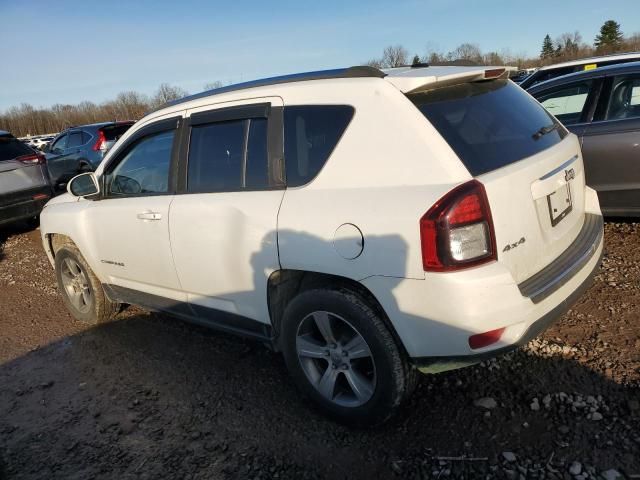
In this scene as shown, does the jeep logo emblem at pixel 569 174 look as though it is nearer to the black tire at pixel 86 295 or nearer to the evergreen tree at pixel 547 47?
the black tire at pixel 86 295

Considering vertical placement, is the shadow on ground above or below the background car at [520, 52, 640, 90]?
below

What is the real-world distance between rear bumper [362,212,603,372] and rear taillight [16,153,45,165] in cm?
783

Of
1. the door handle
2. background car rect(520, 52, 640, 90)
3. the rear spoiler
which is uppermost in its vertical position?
background car rect(520, 52, 640, 90)

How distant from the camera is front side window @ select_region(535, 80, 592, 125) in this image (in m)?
5.20

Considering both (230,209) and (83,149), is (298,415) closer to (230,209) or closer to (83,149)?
(230,209)

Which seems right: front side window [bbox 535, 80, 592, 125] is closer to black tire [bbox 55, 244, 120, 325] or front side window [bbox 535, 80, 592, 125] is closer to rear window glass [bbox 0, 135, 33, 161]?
black tire [bbox 55, 244, 120, 325]

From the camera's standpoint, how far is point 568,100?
5.38 m

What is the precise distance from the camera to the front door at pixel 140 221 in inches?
143

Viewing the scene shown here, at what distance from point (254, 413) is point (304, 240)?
117 cm

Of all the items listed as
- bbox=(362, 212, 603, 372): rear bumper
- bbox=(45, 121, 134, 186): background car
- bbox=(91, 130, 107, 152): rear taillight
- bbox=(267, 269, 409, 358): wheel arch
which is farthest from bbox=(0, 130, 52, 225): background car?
bbox=(362, 212, 603, 372): rear bumper

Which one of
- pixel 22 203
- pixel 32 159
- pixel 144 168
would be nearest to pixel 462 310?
pixel 144 168

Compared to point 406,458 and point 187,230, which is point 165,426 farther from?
point 406,458

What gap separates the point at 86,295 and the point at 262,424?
8.72 feet

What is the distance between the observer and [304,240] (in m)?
2.70
